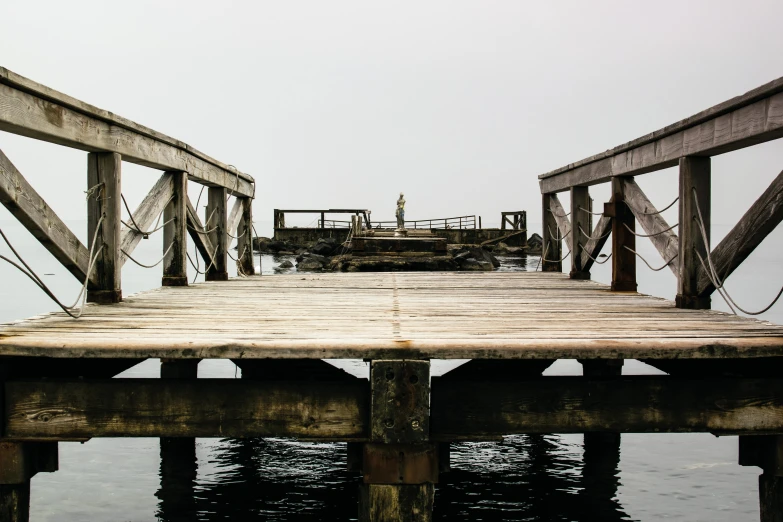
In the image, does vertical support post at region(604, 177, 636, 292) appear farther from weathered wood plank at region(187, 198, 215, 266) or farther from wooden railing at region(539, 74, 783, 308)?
weathered wood plank at region(187, 198, 215, 266)

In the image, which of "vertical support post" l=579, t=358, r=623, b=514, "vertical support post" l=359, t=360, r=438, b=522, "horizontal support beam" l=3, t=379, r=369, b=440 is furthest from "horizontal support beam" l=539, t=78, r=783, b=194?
"horizontal support beam" l=3, t=379, r=369, b=440

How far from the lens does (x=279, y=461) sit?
9289 mm

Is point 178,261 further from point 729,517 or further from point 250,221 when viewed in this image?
point 729,517

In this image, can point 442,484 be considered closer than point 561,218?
Yes

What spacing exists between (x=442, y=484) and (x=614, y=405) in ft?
14.7

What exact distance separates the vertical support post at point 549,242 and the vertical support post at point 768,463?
23.4ft

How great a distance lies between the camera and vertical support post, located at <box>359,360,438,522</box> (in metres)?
4.00

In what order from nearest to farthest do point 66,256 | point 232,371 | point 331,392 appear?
point 331,392 < point 66,256 < point 232,371

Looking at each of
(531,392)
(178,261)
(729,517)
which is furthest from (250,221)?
(531,392)

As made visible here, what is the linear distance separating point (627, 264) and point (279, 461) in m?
4.47

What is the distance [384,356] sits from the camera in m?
4.00

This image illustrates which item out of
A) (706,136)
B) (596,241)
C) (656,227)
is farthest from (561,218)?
(706,136)

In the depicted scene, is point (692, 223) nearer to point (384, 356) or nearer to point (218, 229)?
point (384, 356)

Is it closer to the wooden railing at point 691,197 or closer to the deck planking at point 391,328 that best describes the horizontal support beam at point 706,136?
the wooden railing at point 691,197
